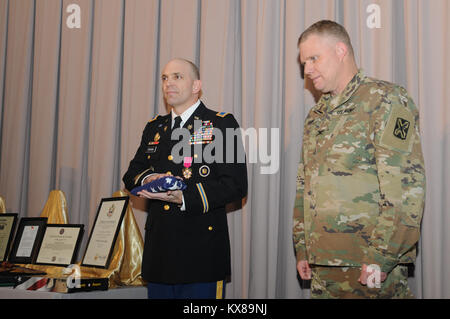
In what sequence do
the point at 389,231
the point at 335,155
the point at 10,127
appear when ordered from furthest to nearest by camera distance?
1. the point at 10,127
2. the point at 335,155
3. the point at 389,231

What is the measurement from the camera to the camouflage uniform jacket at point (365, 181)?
1886 mm

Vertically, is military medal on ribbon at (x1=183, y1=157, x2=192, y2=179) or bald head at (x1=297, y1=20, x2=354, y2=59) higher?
bald head at (x1=297, y1=20, x2=354, y2=59)

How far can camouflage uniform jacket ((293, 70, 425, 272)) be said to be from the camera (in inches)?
74.2

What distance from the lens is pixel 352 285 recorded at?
6.65ft

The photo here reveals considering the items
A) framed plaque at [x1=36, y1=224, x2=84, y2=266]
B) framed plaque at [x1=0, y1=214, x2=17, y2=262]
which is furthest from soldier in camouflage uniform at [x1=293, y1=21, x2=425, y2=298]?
framed plaque at [x1=0, y1=214, x2=17, y2=262]

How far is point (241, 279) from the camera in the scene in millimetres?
3191

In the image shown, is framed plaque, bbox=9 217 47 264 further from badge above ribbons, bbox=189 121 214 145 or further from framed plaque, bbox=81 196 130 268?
badge above ribbons, bbox=189 121 214 145

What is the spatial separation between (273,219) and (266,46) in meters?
1.12


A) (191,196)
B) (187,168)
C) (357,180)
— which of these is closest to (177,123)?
(187,168)

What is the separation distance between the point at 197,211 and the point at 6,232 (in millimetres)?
1962

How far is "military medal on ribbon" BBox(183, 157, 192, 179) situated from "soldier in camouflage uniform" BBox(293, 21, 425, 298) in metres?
0.60

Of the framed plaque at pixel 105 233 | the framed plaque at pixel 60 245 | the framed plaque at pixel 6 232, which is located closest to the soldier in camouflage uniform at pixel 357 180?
the framed plaque at pixel 105 233

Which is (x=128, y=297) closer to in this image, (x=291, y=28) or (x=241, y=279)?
(x=241, y=279)
